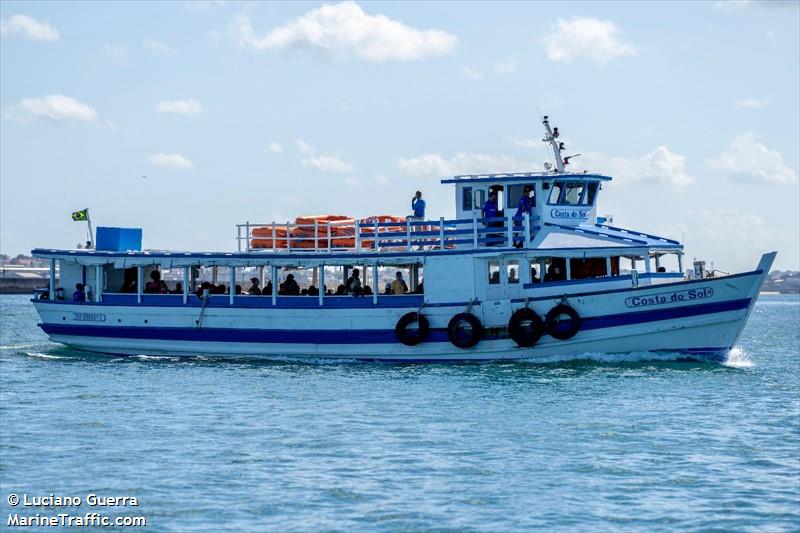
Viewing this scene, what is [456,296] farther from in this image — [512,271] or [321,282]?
[321,282]

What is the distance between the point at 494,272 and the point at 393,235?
3.33 m

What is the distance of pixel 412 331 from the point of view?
109ft

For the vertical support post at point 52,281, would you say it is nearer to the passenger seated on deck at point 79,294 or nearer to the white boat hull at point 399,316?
the white boat hull at point 399,316

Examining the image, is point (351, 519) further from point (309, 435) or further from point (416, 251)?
point (416, 251)

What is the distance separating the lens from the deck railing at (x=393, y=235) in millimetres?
33844

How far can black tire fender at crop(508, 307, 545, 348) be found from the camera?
32.0m

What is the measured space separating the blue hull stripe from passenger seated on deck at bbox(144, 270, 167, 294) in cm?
137

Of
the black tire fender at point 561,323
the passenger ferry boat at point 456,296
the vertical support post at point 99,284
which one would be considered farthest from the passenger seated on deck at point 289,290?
the black tire fender at point 561,323

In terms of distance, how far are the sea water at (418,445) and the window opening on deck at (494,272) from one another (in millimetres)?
2444

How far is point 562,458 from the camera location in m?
20.5

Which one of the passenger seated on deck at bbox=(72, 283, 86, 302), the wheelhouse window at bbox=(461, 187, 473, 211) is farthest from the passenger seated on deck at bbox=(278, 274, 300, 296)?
the passenger seated on deck at bbox=(72, 283, 86, 302)

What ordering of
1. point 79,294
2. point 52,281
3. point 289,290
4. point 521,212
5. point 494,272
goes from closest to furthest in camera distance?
point 494,272 < point 521,212 < point 289,290 < point 79,294 < point 52,281

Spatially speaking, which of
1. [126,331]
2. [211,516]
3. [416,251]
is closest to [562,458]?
[211,516]

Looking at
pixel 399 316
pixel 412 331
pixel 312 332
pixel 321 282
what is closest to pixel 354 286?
pixel 321 282
